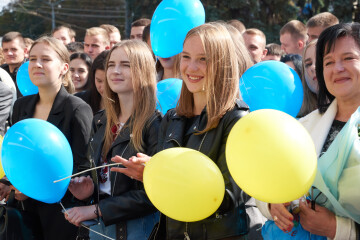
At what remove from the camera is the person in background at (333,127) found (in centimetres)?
204

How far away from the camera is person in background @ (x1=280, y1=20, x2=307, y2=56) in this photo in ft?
19.9

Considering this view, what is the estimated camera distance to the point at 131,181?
3.05 m

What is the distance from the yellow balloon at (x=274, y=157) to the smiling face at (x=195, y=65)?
75cm

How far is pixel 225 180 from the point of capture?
2379mm

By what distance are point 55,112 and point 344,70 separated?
7.49ft

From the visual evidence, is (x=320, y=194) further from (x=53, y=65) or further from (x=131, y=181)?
(x=53, y=65)

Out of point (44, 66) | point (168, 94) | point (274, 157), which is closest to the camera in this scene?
point (274, 157)

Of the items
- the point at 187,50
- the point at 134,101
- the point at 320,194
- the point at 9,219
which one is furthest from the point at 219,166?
the point at 9,219

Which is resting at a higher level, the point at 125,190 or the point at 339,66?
the point at 339,66

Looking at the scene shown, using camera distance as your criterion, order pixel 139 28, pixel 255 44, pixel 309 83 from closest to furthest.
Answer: pixel 309 83
pixel 255 44
pixel 139 28

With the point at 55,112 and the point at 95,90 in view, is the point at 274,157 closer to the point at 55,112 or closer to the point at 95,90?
the point at 55,112

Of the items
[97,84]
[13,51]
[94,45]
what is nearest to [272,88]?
[97,84]

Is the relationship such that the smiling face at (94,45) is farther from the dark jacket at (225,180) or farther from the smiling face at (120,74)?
the dark jacket at (225,180)

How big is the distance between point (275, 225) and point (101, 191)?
1.29m
